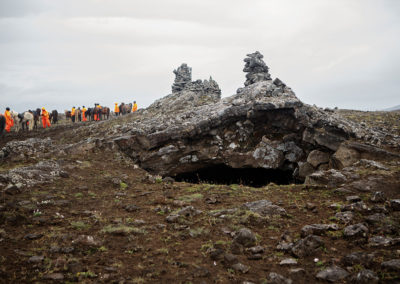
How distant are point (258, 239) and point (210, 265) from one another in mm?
1751

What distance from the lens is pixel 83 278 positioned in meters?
5.66

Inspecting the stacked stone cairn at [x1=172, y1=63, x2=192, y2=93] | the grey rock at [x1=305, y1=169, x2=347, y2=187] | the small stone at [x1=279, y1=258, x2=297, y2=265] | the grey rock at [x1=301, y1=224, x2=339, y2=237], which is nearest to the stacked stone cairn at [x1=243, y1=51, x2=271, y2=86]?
the stacked stone cairn at [x1=172, y1=63, x2=192, y2=93]

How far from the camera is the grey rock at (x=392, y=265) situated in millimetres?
5451

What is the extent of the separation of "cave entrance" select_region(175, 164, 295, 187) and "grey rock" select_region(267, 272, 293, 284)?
13.6m

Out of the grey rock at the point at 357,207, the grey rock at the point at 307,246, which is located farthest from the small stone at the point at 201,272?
the grey rock at the point at 357,207

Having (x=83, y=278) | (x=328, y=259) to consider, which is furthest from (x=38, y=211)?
(x=328, y=259)

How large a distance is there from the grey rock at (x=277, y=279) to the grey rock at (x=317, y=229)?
6.47 ft

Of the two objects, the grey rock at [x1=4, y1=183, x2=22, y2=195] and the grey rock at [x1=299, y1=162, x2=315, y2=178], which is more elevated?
the grey rock at [x1=4, y1=183, x2=22, y2=195]

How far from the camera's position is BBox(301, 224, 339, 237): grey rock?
733 centimetres

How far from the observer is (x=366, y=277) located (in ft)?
17.2

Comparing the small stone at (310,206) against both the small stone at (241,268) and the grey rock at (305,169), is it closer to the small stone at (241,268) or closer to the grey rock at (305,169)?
the small stone at (241,268)

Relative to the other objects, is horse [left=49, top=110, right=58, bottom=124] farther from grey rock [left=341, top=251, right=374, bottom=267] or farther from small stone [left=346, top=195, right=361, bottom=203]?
grey rock [left=341, top=251, right=374, bottom=267]

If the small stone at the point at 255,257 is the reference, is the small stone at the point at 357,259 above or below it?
above

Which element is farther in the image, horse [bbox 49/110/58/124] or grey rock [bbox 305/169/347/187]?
horse [bbox 49/110/58/124]
